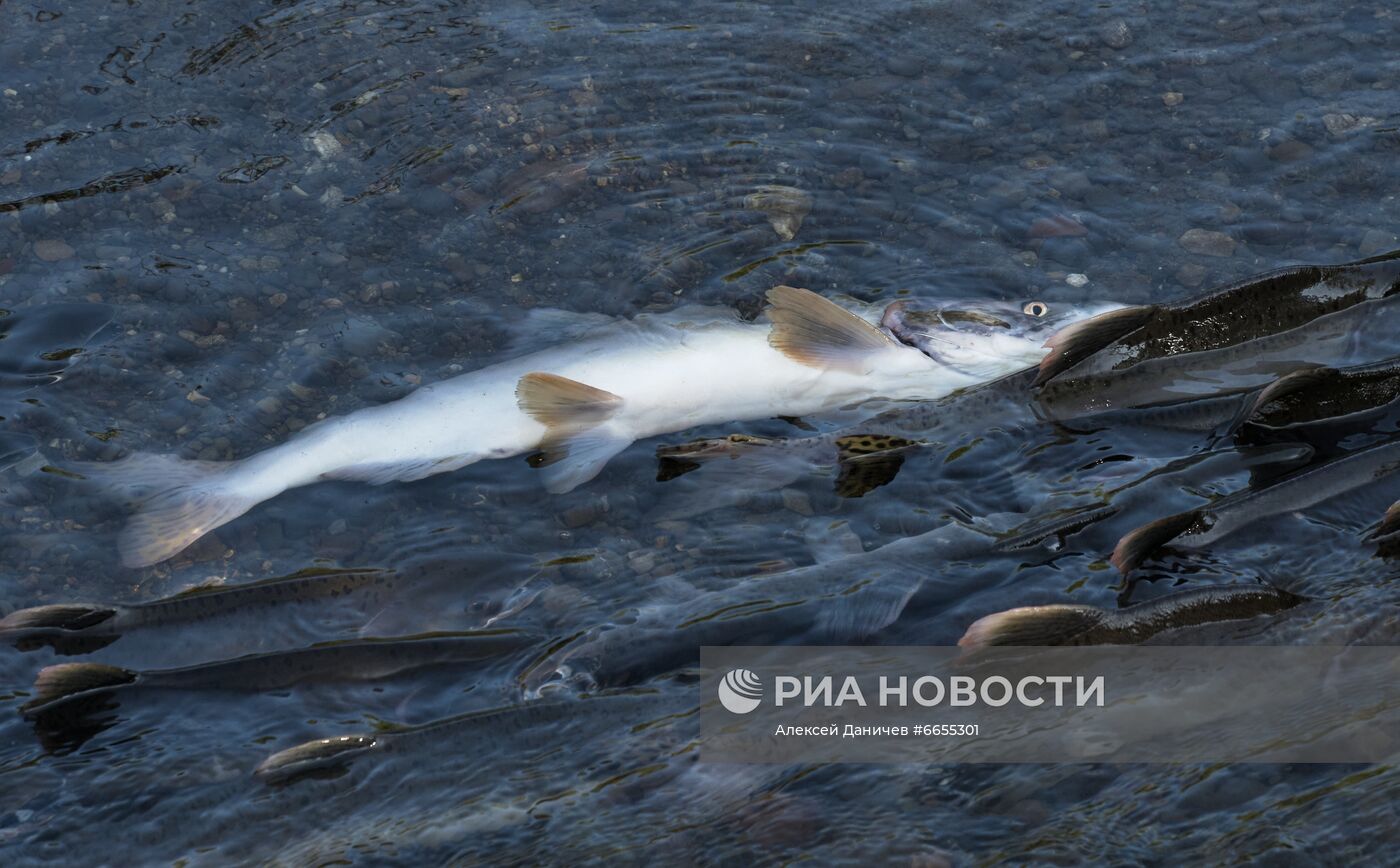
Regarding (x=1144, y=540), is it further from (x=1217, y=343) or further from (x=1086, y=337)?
(x=1217, y=343)

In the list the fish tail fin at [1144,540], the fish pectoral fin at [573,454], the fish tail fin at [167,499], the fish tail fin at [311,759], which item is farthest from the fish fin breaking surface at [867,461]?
the fish tail fin at [167,499]

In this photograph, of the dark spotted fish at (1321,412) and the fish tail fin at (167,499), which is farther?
the dark spotted fish at (1321,412)

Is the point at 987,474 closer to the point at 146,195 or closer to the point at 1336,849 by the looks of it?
the point at 1336,849

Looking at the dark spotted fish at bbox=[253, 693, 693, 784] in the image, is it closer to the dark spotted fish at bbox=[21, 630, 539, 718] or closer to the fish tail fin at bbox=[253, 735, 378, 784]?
the fish tail fin at bbox=[253, 735, 378, 784]

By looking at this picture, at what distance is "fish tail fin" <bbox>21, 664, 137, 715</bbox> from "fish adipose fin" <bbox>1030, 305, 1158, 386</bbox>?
3261mm

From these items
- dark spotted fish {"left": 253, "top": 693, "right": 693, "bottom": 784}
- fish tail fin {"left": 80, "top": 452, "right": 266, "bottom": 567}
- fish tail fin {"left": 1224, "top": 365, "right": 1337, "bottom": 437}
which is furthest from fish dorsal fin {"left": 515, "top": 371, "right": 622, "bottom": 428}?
fish tail fin {"left": 1224, "top": 365, "right": 1337, "bottom": 437}

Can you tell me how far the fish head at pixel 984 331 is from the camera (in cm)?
525

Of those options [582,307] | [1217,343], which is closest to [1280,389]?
[1217,343]

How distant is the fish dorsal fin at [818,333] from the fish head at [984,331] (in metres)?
0.20

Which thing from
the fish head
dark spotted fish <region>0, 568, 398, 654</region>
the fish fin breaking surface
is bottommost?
dark spotted fish <region>0, 568, 398, 654</region>

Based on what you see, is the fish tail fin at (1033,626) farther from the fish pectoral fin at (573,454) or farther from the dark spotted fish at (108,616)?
the dark spotted fish at (108,616)

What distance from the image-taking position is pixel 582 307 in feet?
18.1

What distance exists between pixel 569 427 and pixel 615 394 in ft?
0.75

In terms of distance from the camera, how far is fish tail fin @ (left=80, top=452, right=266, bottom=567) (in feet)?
14.8
